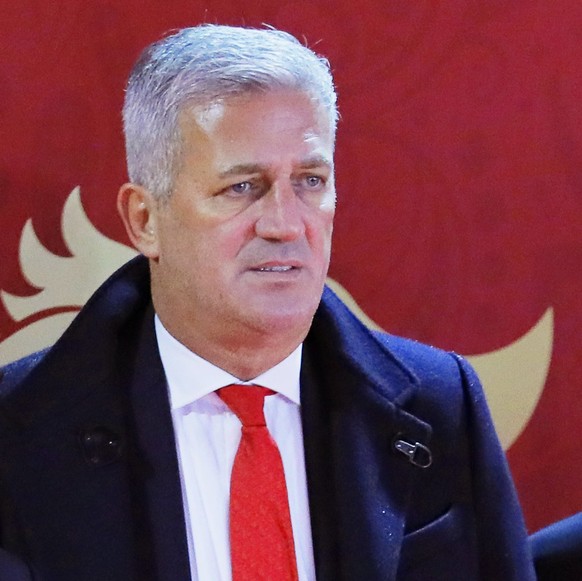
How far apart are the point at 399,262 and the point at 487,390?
0.22 m

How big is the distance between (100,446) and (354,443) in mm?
279

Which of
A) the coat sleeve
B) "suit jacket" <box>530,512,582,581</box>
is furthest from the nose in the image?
"suit jacket" <box>530,512,582,581</box>

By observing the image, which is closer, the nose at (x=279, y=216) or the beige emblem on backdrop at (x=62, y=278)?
the nose at (x=279, y=216)

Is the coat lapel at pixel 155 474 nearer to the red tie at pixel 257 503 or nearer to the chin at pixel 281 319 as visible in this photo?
the red tie at pixel 257 503

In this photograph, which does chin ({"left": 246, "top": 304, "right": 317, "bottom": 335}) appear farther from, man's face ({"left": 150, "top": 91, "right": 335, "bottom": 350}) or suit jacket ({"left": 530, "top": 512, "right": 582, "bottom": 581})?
suit jacket ({"left": 530, "top": 512, "right": 582, "bottom": 581})

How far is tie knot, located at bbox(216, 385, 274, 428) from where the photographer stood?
4.10 feet

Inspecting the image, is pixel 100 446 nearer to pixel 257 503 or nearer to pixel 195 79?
pixel 257 503

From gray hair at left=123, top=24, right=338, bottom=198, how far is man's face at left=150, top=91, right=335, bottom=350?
0.01 metres

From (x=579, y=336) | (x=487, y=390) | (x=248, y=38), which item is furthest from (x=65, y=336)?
(x=579, y=336)

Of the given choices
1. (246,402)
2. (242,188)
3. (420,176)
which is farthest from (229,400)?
(420,176)

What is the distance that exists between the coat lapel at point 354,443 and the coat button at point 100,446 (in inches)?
8.4

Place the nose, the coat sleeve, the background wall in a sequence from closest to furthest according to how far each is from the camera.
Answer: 1. the nose
2. the coat sleeve
3. the background wall

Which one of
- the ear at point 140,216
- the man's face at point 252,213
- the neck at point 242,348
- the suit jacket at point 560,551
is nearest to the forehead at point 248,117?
the man's face at point 252,213

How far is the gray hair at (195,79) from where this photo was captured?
117 cm
